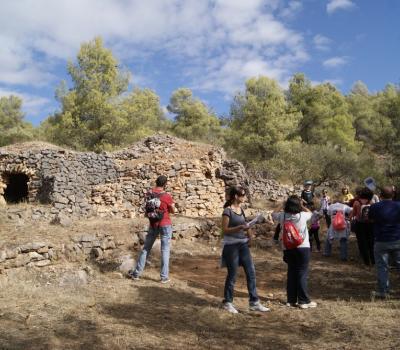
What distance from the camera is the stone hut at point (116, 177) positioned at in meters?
15.4

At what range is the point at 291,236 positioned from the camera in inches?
214

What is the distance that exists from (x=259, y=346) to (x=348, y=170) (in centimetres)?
2432

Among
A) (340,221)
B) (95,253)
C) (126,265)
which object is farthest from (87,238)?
(340,221)

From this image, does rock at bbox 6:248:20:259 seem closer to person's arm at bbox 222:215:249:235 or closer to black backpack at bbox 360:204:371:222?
person's arm at bbox 222:215:249:235

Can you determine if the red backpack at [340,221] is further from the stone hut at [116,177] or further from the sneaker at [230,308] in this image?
the stone hut at [116,177]

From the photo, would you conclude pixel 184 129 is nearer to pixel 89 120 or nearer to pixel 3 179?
pixel 89 120

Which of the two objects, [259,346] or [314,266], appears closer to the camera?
[259,346]

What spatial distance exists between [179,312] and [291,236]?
177cm

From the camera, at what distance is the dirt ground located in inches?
169

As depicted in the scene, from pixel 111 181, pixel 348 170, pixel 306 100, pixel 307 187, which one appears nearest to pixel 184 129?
pixel 306 100

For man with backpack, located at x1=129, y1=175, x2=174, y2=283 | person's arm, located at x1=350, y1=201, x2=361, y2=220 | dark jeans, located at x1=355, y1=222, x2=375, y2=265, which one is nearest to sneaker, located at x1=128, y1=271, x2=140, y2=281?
man with backpack, located at x1=129, y1=175, x2=174, y2=283

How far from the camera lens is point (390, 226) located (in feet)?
18.6

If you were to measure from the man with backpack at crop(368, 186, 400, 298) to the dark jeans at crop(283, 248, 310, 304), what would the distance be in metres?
1.11

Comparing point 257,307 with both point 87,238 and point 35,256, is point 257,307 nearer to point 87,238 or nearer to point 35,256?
point 35,256
